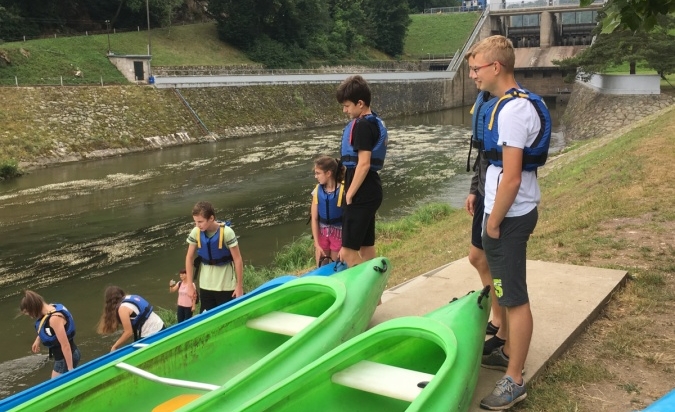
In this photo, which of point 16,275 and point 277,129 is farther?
point 277,129

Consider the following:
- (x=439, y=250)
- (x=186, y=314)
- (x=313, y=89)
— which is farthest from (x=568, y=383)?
(x=313, y=89)

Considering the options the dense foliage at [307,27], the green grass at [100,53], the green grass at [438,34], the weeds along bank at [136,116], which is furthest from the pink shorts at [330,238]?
the green grass at [438,34]

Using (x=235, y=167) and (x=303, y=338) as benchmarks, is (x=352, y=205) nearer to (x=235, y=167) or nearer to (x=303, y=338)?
(x=303, y=338)

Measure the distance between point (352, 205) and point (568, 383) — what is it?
2.06 m

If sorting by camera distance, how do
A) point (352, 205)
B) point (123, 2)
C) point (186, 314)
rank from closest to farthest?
1. point (352, 205)
2. point (186, 314)
3. point (123, 2)

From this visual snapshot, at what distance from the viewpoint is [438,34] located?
221 ft

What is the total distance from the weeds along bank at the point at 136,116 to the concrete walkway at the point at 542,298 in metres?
20.4

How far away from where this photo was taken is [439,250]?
861 centimetres

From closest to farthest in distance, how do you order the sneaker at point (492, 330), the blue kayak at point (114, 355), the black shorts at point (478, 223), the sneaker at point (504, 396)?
the sneaker at point (504, 396), the blue kayak at point (114, 355), the black shorts at point (478, 223), the sneaker at point (492, 330)

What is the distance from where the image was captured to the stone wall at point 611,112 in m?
27.9

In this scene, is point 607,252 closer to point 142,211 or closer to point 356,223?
point 356,223

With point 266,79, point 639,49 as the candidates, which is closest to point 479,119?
point 639,49

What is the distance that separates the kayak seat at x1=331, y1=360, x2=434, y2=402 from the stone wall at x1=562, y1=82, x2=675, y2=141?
26.5 m

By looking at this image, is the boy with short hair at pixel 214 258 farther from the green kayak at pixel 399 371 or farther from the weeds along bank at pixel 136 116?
the weeds along bank at pixel 136 116
